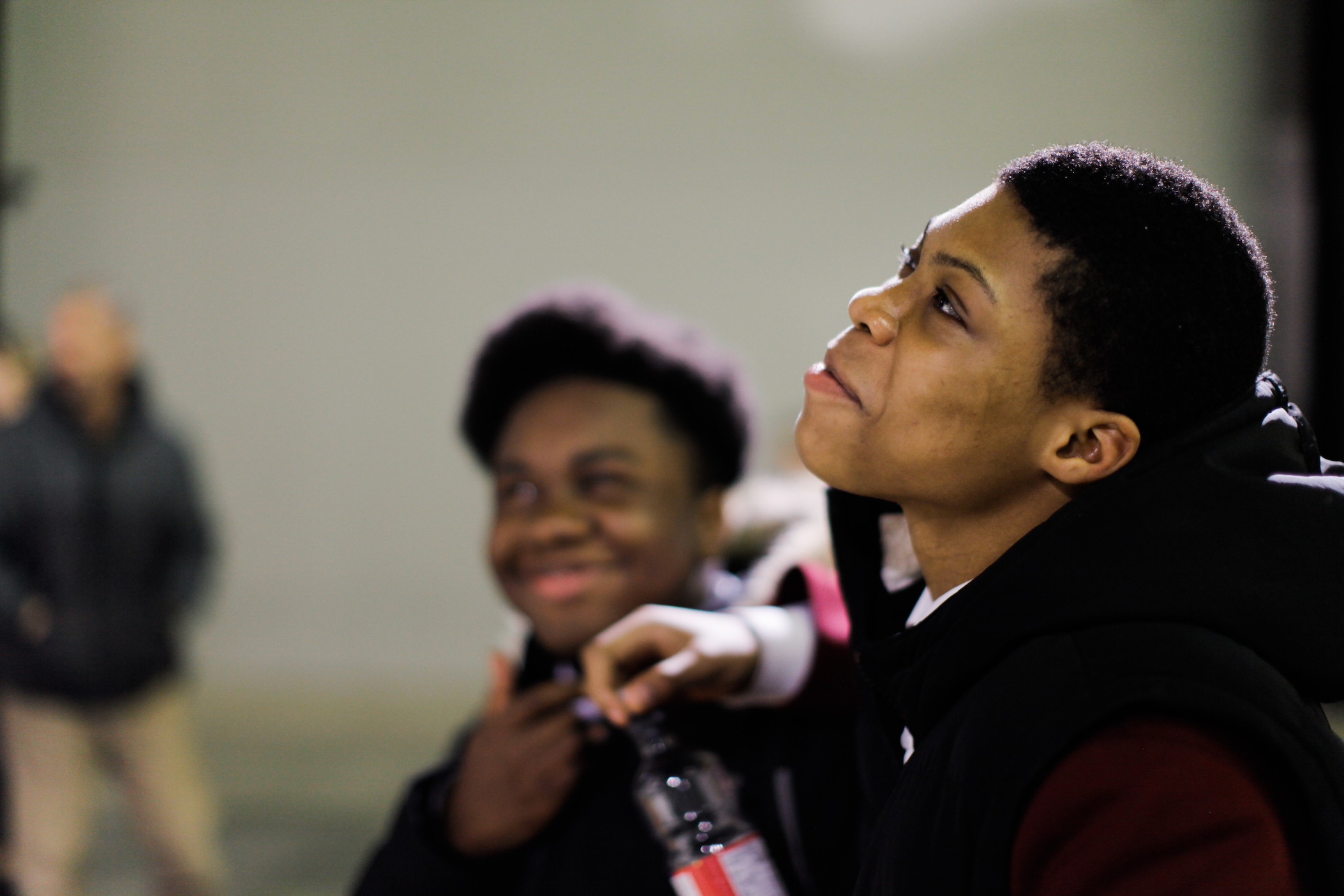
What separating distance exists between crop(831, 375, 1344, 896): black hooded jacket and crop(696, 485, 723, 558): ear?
738mm

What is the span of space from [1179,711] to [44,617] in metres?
2.95

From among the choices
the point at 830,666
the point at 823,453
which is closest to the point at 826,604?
the point at 830,666

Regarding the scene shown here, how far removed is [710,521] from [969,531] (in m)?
0.70

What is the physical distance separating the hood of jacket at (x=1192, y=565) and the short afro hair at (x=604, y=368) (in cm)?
80

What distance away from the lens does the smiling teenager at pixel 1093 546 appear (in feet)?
2.14

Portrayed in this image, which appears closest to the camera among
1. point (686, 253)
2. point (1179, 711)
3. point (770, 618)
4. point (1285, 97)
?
point (1179, 711)

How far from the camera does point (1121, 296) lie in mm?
778

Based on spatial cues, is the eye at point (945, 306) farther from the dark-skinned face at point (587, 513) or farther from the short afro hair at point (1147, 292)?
the dark-skinned face at point (587, 513)

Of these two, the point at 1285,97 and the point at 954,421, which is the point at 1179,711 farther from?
the point at 1285,97

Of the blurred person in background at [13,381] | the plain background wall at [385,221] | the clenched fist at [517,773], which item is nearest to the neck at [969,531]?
the clenched fist at [517,773]

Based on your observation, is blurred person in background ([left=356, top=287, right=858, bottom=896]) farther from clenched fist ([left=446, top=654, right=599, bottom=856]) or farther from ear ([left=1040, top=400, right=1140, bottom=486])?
ear ([left=1040, top=400, right=1140, bottom=486])

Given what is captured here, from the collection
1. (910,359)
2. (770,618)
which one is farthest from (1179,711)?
(770,618)

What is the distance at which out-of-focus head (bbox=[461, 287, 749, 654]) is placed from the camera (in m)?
1.40

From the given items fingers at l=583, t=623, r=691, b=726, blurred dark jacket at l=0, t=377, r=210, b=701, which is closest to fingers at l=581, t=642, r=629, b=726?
fingers at l=583, t=623, r=691, b=726
